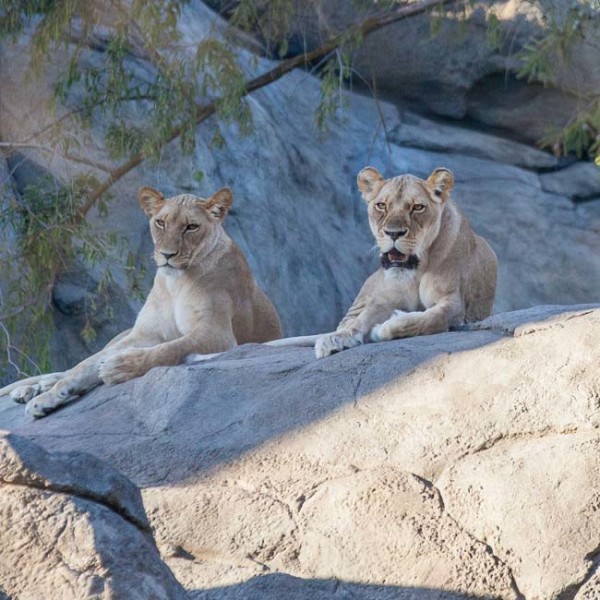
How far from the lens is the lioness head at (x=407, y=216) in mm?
6531

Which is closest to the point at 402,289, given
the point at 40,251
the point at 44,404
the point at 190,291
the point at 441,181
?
the point at 441,181

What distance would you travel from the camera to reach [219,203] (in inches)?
303

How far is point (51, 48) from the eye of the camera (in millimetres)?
11195

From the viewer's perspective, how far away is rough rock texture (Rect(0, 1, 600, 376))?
11.0 m

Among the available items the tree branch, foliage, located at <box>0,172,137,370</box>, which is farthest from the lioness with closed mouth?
the tree branch

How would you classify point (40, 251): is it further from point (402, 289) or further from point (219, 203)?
point (402, 289)

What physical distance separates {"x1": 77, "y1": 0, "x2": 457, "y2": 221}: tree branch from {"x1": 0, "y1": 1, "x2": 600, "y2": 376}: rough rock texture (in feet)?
1.04

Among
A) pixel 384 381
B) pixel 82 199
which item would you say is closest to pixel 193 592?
pixel 384 381

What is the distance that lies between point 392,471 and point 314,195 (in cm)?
779

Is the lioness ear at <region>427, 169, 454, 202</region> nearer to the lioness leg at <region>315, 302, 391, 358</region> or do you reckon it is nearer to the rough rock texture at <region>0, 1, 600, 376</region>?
the lioness leg at <region>315, 302, 391, 358</region>

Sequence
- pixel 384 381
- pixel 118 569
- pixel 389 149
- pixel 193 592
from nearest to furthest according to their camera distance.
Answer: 1. pixel 118 569
2. pixel 193 592
3. pixel 384 381
4. pixel 389 149

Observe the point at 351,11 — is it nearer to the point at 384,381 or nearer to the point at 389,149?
the point at 389,149

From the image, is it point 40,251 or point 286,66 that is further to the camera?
point 286,66

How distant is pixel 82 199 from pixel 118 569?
24.4ft
